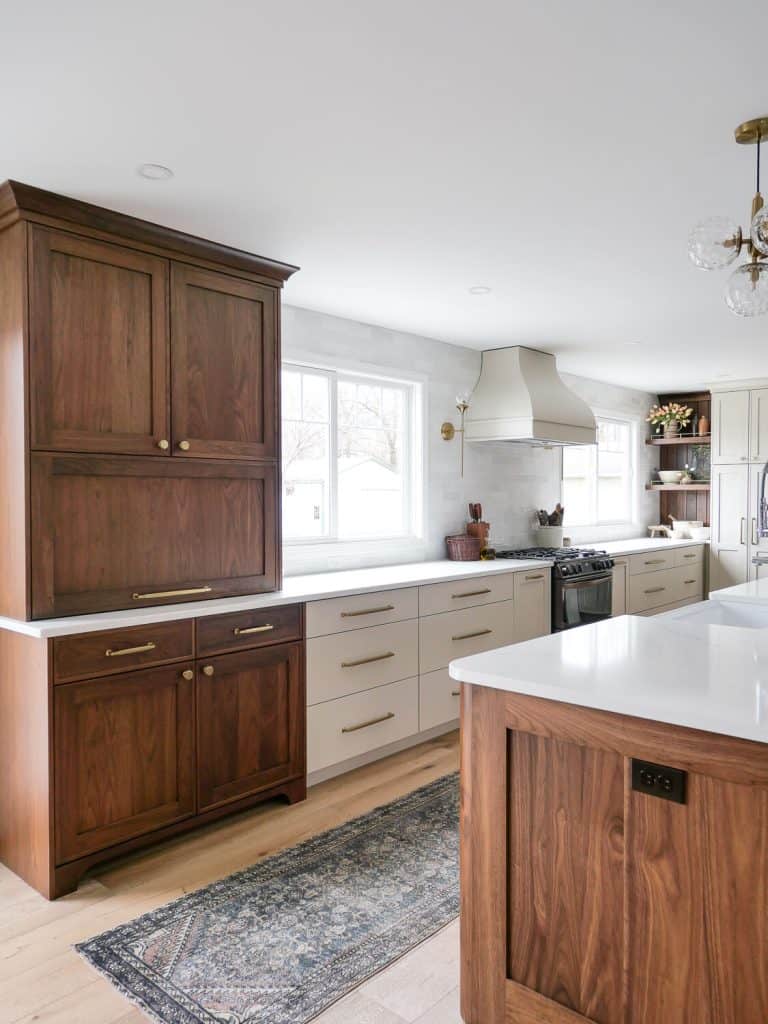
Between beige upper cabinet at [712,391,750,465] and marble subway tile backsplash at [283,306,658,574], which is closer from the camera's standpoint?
marble subway tile backsplash at [283,306,658,574]

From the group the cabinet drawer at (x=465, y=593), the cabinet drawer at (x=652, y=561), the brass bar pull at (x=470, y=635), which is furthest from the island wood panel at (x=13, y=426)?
the cabinet drawer at (x=652, y=561)

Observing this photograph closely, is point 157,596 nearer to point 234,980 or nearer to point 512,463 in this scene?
point 234,980

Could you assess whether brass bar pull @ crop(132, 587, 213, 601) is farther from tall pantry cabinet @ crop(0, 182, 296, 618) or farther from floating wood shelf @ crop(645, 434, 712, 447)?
floating wood shelf @ crop(645, 434, 712, 447)

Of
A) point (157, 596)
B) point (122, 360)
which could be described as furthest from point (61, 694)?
point (122, 360)

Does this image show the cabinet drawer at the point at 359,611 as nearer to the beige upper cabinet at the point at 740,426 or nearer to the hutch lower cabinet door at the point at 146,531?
the hutch lower cabinet door at the point at 146,531

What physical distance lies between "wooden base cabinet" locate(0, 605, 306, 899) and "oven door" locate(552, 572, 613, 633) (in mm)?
2276

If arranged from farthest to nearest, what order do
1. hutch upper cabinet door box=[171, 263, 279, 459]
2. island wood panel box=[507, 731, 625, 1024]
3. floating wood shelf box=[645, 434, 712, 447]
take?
floating wood shelf box=[645, 434, 712, 447]
hutch upper cabinet door box=[171, 263, 279, 459]
island wood panel box=[507, 731, 625, 1024]

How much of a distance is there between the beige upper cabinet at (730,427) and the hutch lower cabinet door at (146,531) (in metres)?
4.98

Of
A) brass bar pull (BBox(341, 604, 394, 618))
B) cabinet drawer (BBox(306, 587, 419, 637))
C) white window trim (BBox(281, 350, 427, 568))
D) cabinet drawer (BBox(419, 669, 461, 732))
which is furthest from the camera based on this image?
white window trim (BBox(281, 350, 427, 568))

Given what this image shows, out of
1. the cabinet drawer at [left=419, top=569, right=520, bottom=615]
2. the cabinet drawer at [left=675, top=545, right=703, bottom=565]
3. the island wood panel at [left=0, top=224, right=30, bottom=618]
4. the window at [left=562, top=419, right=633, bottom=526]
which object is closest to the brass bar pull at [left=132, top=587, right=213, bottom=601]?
the island wood panel at [left=0, top=224, right=30, bottom=618]

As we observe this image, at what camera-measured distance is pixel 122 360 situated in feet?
8.66

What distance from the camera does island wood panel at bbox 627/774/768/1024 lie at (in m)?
1.34

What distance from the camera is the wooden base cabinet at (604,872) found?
1364 millimetres

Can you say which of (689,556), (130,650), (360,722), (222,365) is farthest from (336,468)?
(689,556)
